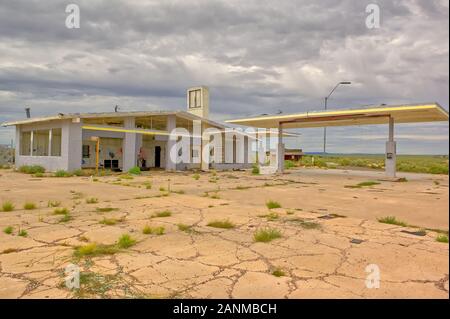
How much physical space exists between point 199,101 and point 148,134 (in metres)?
7.91

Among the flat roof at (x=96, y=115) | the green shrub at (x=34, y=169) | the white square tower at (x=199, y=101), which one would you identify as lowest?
the green shrub at (x=34, y=169)

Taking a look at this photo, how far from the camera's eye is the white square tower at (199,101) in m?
32.9

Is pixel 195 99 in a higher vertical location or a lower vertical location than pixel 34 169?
higher

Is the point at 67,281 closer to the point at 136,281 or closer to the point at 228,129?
the point at 136,281

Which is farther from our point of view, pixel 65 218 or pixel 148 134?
pixel 148 134

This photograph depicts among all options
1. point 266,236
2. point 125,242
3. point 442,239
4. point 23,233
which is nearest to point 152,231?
point 125,242

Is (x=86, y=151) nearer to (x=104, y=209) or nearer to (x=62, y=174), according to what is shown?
(x=62, y=174)

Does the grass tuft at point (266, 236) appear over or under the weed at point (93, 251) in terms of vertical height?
over

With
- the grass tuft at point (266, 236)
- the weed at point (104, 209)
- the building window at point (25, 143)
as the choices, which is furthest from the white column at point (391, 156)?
the building window at point (25, 143)

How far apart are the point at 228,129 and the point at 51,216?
80.7 feet

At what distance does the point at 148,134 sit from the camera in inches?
1080

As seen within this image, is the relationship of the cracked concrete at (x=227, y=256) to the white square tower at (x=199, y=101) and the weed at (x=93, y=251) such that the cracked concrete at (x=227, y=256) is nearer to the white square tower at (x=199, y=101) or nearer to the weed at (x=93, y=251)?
the weed at (x=93, y=251)

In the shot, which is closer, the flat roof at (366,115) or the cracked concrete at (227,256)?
the cracked concrete at (227,256)
